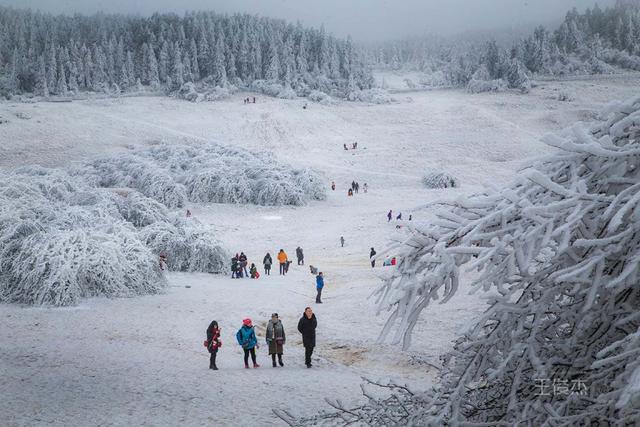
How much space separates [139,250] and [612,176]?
56.9ft

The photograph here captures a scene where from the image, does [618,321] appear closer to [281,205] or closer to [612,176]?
[612,176]

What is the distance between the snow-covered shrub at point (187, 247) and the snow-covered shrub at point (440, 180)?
3170 centimetres

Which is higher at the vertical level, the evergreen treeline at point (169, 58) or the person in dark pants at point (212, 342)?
the evergreen treeline at point (169, 58)

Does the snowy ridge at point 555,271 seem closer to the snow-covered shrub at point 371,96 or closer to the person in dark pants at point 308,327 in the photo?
the person in dark pants at point 308,327

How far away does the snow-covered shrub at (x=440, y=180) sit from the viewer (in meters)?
51.1

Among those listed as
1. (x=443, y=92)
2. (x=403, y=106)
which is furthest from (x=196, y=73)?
(x=443, y=92)

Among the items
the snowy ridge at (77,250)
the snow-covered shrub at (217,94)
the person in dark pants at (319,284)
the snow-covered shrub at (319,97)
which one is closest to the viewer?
the snowy ridge at (77,250)

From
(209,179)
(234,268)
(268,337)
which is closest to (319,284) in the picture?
(234,268)

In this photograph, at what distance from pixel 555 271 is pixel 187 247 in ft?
69.4

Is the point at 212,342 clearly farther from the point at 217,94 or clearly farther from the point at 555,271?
the point at 217,94

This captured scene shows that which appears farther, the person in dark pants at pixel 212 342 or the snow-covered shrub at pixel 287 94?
the snow-covered shrub at pixel 287 94

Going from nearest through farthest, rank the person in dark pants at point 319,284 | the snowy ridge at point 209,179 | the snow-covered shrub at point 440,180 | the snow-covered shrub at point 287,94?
the person in dark pants at point 319,284
the snowy ridge at point 209,179
the snow-covered shrub at point 440,180
the snow-covered shrub at point 287,94

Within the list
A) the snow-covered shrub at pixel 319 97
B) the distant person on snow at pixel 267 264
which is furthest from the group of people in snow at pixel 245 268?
the snow-covered shrub at pixel 319 97

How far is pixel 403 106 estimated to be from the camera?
89625 millimetres
